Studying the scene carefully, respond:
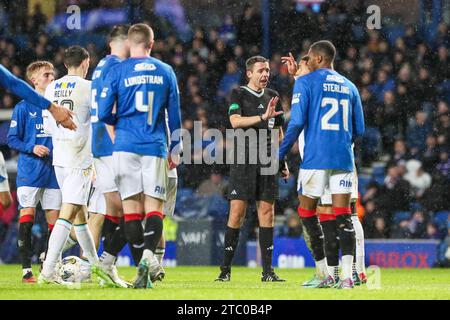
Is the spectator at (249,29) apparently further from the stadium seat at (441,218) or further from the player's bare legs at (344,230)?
the player's bare legs at (344,230)

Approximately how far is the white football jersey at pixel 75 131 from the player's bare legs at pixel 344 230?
2433mm

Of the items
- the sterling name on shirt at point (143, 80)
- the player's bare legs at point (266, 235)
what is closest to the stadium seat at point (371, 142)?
the player's bare legs at point (266, 235)

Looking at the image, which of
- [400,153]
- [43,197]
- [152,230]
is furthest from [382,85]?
[152,230]

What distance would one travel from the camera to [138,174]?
26.6ft

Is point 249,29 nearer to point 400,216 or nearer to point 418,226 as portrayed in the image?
point 400,216

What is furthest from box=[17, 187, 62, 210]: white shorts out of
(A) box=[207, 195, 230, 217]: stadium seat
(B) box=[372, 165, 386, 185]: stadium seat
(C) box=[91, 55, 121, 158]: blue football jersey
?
(B) box=[372, 165, 386, 185]: stadium seat

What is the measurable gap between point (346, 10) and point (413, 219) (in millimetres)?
5541

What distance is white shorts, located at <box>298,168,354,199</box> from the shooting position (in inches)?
334

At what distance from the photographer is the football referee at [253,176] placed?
10469mm

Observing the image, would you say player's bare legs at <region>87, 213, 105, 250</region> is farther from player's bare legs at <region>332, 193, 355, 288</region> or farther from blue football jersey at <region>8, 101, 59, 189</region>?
player's bare legs at <region>332, 193, 355, 288</region>

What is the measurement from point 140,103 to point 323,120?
158cm

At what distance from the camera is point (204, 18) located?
2166cm
